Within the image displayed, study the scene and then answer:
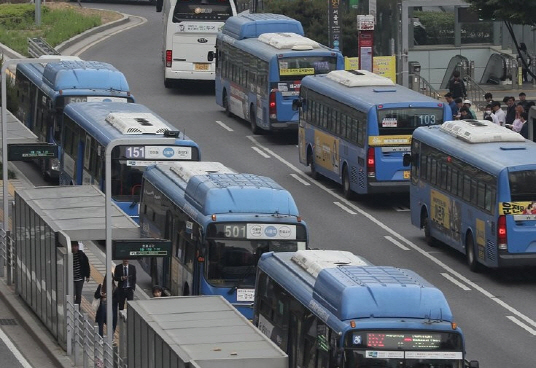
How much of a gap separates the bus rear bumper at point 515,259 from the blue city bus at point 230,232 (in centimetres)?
554

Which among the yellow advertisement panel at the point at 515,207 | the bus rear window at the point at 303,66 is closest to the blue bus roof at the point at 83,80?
the bus rear window at the point at 303,66

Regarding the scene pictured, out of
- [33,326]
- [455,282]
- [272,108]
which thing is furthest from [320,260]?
[272,108]

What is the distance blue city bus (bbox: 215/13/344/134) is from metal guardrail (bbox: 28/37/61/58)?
736 centimetres

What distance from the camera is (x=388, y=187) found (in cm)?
4091

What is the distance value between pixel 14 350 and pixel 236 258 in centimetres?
410

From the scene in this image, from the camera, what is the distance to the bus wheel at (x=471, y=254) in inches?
1364

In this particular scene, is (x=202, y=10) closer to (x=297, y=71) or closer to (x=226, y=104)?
(x=226, y=104)

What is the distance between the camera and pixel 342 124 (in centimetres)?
4238

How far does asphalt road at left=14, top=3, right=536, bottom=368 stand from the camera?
30.2m

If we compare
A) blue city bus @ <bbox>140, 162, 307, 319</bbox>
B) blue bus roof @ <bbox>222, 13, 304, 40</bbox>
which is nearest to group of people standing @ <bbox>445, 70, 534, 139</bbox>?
blue bus roof @ <bbox>222, 13, 304, 40</bbox>

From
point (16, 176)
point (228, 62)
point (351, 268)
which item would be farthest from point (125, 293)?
point (228, 62)

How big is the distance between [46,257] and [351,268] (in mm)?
7600

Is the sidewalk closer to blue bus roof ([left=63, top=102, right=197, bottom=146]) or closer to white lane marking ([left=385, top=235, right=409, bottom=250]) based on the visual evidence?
blue bus roof ([left=63, top=102, right=197, bottom=146])

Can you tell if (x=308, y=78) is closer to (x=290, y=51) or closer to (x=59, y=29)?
(x=290, y=51)
